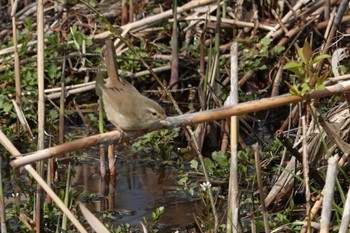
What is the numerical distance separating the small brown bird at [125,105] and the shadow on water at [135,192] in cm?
85

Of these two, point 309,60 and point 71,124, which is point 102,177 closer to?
point 71,124

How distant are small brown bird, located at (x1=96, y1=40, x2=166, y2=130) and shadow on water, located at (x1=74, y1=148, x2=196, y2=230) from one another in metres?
0.85

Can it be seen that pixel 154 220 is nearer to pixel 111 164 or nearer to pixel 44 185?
pixel 111 164

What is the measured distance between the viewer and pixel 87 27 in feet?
23.6

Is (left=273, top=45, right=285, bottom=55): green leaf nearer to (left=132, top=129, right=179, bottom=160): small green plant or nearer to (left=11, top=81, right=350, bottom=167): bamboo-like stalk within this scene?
(left=132, top=129, right=179, bottom=160): small green plant

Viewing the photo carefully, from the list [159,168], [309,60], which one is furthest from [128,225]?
[309,60]

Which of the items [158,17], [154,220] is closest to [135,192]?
[154,220]

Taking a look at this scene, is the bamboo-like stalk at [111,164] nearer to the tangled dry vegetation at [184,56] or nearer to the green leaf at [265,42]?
the tangled dry vegetation at [184,56]

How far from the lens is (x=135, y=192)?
18.3ft

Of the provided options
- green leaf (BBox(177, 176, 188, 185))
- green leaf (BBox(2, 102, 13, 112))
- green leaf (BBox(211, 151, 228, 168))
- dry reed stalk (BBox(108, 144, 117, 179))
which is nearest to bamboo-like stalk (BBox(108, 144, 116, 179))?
dry reed stalk (BBox(108, 144, 117, 179))

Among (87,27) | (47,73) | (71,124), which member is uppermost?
(87,27)

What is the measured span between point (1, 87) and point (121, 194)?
156 cm

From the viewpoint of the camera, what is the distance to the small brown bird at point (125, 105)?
13.4 ft

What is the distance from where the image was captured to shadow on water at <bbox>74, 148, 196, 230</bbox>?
516cm
